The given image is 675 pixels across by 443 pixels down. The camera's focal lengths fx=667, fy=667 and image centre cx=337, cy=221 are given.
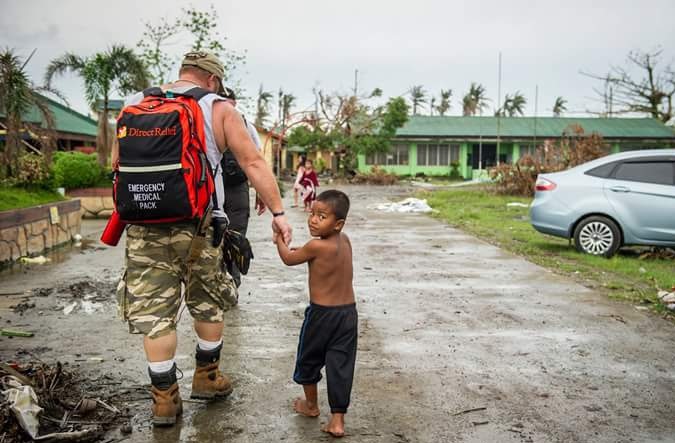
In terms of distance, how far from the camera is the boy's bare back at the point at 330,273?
347 cm

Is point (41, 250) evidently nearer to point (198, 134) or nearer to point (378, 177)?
point (198, 134)

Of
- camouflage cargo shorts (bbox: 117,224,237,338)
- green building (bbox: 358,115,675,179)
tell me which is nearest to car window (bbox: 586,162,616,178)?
camouflage cargo shorts (bbox: 117,224,237,338)

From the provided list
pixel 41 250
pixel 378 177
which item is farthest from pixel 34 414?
pixel 378 177

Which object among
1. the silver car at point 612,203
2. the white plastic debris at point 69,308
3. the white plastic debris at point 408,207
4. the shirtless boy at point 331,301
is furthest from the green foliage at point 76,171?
the shirtless boy at point 331,301

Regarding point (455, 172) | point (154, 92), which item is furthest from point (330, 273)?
point (455, 172)

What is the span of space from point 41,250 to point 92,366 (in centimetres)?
597

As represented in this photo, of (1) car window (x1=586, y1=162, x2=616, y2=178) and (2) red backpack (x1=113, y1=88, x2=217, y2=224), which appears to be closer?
(2) red backpack (x1=113, y1=88, x2=217, y2=224)

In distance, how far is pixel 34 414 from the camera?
3283 mm

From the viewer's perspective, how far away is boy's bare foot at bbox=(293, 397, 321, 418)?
370cm

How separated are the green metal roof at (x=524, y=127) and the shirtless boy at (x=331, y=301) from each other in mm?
39203

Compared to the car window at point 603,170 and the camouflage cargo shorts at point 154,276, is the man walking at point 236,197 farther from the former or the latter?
the car window at point 603,170

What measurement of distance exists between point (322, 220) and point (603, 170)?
770 centimetres

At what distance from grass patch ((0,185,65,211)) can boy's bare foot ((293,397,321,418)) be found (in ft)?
23.1

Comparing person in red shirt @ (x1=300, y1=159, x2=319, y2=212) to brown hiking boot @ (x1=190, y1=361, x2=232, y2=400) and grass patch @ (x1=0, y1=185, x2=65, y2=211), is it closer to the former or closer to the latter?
grass patch @ (x1=0, y1=185, x2=65, y2=211)
